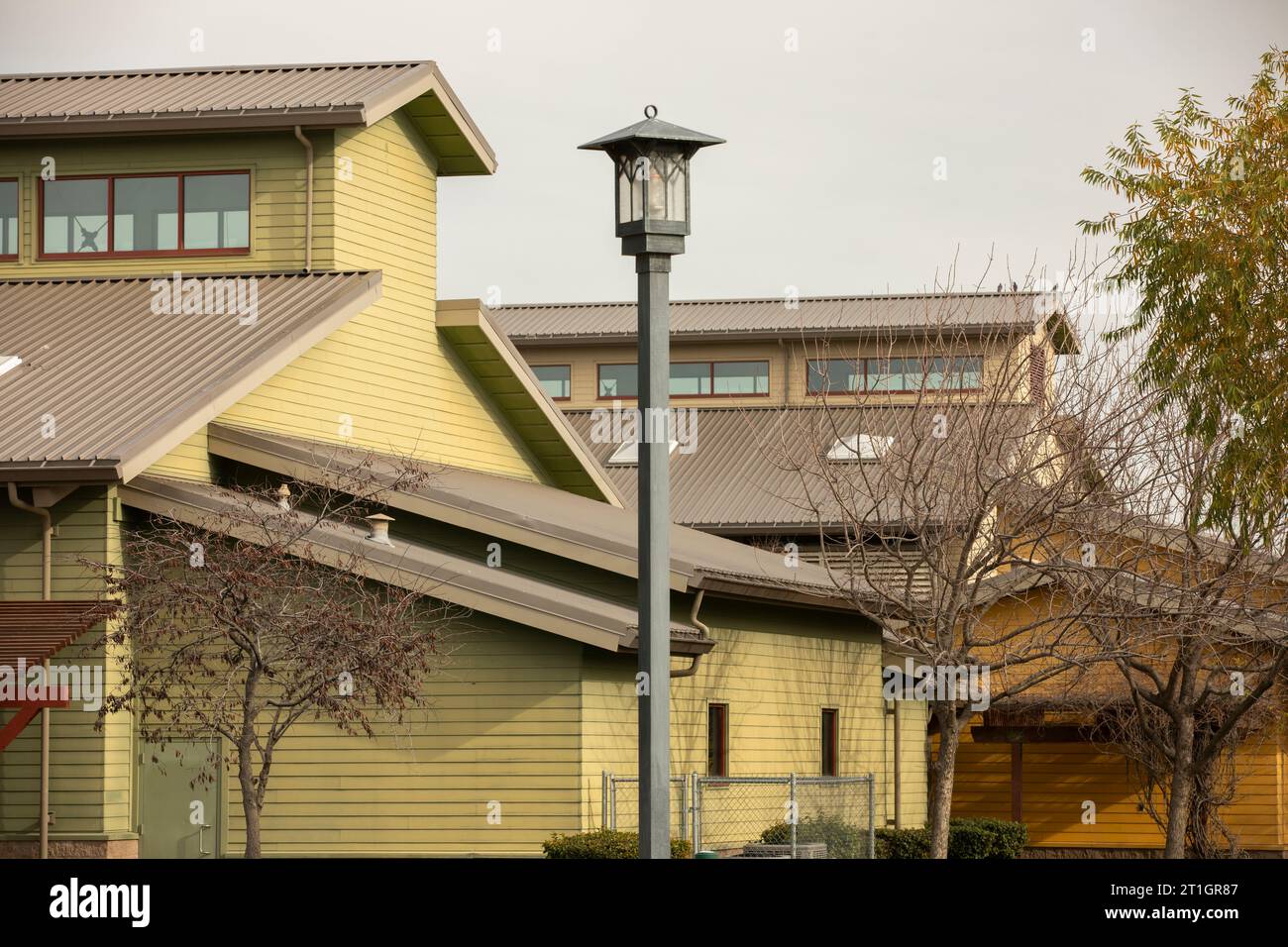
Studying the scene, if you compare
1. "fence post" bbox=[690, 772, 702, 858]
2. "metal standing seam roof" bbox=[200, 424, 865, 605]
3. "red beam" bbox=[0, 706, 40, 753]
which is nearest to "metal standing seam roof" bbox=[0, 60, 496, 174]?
"metal standing seam roof" bbox=[200, 424, 865, 605]

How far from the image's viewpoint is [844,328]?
50.2 meters

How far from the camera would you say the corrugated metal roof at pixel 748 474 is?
121 ft

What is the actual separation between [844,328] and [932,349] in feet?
83.8

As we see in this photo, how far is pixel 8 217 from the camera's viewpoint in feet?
87.7

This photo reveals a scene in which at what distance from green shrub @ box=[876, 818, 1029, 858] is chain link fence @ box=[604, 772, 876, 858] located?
0.59m

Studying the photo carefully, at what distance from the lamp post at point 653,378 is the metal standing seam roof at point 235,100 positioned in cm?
1521

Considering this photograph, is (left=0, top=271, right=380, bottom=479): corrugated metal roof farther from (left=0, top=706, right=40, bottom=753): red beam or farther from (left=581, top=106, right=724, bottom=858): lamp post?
(left=581, top=106, right=724, bottom=858): lamp post

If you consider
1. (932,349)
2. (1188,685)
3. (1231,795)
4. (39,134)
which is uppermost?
(39,134)

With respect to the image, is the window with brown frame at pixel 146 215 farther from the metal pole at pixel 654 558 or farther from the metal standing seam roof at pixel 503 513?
the metal pole at pixel 654 558

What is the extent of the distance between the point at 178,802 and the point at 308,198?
30.6 feet

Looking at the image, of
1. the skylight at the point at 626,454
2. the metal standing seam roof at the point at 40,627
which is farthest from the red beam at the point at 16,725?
the skylight at the point at 626,454

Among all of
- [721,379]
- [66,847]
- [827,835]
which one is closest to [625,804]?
[827,835]

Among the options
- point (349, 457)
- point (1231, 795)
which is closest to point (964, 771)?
point (1231, 795)
